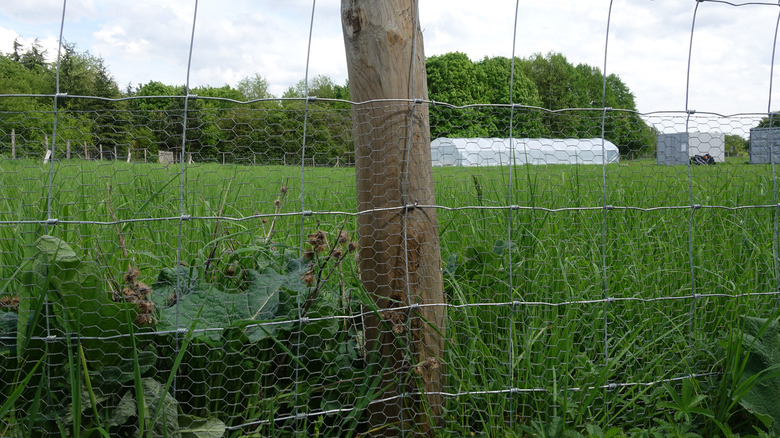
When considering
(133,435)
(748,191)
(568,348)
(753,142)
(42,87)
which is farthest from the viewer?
(748,191)

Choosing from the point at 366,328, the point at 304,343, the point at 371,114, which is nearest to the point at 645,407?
the point at 366,328

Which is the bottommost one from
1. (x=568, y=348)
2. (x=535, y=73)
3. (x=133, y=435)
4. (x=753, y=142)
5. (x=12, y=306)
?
(x=133, y=435)

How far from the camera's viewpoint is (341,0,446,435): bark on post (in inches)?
71.2

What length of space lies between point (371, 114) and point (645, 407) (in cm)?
160

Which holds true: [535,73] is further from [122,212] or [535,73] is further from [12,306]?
[12,306]

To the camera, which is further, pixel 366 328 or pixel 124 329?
pixel 366 328

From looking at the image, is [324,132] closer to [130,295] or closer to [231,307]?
[231,307]

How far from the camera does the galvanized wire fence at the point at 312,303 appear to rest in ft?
5.27

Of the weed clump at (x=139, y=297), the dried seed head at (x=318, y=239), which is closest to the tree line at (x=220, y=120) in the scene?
the dried seed head at (x=318, y=239)

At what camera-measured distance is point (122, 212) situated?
2561 millimetres

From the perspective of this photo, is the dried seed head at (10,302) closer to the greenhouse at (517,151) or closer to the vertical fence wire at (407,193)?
the vertical fence wire at (407,193)

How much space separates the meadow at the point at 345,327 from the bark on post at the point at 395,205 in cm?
10

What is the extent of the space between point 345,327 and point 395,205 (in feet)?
1.68

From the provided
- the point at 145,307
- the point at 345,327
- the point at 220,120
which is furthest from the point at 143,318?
the point at 220,120
